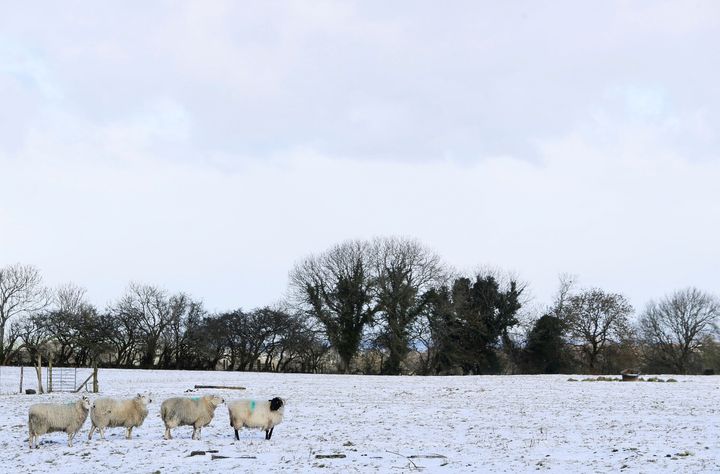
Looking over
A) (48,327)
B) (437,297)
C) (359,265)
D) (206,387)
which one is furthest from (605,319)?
(48,327)

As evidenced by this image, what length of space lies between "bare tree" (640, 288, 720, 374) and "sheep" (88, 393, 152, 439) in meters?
78.2

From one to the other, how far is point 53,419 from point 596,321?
233 feet

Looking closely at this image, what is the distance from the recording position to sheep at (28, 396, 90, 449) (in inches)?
663

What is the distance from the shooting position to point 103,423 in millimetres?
18047

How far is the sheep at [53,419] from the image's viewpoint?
55.3 feet

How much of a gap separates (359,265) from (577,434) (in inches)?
2181

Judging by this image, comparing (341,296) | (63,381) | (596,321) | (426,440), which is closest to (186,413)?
(426,440)

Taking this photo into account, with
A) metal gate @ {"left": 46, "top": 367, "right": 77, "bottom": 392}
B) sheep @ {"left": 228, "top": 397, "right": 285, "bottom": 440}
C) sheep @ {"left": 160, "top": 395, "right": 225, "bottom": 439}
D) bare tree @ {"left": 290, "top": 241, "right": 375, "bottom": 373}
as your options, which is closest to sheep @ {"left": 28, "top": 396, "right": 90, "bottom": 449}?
sheep @ {"left": 160, "top": 395, "right": 225, "bottom": 439}

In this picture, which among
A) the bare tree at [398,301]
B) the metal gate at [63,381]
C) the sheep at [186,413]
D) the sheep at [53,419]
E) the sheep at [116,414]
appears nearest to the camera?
the sheep at [53,419]

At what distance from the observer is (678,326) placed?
299ft

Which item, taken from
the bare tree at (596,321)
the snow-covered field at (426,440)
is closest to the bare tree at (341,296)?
the bare tree at (596,321)

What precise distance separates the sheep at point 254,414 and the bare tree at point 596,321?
211 feet

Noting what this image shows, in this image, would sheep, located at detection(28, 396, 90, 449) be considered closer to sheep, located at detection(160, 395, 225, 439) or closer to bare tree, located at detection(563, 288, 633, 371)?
sheep, located at detection(160, 395, 225, 439)

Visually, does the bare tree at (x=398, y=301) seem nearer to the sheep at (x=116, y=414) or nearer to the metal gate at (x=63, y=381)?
the metal gate at (x=63, y=381)
